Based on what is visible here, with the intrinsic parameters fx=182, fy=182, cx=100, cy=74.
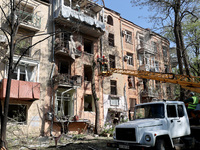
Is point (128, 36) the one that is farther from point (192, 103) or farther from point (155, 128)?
point (155, 128)

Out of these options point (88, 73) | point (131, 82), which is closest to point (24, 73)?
point (88, 73)

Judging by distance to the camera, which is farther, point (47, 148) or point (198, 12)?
point (198, 12)

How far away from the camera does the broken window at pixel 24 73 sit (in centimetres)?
1662

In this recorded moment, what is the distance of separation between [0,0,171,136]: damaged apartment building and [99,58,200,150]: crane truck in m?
7.92

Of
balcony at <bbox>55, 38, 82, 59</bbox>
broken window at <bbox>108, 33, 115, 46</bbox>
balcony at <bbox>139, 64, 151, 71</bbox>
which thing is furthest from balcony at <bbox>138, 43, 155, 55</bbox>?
balcony at <bbox>55, 38, 82, 59</bbox>

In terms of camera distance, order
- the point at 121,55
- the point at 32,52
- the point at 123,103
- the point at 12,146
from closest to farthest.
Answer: the point at 12,146 < the point at 32,52 < the point at 123,103 < the point at 121,55

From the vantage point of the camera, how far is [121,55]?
25859mm

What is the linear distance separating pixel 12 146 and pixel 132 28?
79.2 ft

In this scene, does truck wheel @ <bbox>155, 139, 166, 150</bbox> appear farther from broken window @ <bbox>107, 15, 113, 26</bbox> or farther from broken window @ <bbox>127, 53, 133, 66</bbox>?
broken window @ <bbox>107, 15, 113, 26</bbox>

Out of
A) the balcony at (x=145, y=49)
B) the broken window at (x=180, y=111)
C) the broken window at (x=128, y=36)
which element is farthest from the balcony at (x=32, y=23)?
the balcony at (x=145, y=49)

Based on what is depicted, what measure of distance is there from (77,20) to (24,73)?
8.23 metres

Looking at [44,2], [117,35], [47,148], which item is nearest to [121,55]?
[117,35]

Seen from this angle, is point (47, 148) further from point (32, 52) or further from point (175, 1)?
point (175, 1)

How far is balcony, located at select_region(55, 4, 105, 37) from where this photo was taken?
19.3 meters
